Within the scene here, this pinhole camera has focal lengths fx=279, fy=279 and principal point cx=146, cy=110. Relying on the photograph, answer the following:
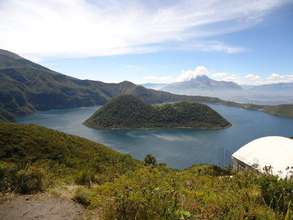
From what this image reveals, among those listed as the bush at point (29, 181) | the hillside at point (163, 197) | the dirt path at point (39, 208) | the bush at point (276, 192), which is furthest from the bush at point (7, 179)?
the bush at point (276, 192)

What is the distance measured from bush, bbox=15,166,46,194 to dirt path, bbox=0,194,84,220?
0.43 metres

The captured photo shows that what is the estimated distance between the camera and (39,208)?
6.27 metres

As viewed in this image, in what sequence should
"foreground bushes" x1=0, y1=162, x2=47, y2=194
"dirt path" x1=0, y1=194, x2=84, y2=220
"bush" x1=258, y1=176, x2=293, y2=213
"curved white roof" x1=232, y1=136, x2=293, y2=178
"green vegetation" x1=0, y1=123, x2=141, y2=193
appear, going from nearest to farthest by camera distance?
1. "bush" x1=258, y1=176, x2=293, y2=213
2. "dirt path" x1=0, y1=194, x2=84, y2=220
3. "foreground bushes" x1=0, y1=162, x2=47, y2=194
4. "green vegetation" x1=0, y1=123, x2=141, y2=193
5. "curved white roof" x1=232, y1=136, x2=293, y2=178

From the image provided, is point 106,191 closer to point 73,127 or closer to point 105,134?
point 105,134

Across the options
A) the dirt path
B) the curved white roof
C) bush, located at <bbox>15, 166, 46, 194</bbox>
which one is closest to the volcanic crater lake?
the curved white roof

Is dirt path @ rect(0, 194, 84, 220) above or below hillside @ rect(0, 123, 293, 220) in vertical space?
below

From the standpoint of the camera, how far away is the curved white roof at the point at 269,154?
26562mm

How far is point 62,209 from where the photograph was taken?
246 inches

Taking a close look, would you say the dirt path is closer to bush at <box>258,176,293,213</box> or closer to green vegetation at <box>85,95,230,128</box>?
bush at <box>258,176,293,213</box>

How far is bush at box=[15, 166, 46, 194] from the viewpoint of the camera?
298 inches

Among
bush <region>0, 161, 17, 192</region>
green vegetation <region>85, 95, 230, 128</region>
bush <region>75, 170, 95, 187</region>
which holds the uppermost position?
bush <region>0, 161, 17, 192</region>

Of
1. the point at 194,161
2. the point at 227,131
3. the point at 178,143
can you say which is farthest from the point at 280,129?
the point at 194,161

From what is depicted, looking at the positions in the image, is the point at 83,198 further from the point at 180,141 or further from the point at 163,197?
the point at 180,141

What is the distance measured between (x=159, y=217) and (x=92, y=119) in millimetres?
195702
